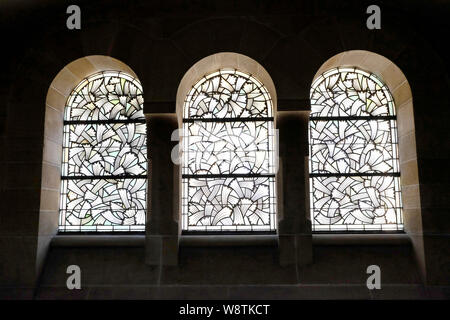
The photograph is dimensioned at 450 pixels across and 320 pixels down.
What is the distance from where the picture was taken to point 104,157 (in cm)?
489

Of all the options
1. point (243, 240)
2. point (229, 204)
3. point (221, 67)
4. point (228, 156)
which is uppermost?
point (221, 67)

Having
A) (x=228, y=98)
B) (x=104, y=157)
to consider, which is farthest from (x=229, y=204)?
(x=104, y=157)

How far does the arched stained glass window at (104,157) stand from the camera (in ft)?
15.7

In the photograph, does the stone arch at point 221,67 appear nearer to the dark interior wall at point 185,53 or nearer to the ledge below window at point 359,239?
the dark interior wall at point 185,53

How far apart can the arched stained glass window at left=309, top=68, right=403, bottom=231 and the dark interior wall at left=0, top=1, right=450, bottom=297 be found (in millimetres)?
399

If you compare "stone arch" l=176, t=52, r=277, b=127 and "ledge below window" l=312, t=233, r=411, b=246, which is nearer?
"ledge below window" l=312, t=233, r=411, b=246

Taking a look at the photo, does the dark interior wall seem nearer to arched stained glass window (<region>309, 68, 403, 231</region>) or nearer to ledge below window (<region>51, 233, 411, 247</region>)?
ledge below window (<region>51, 233, 411, 247</region>)

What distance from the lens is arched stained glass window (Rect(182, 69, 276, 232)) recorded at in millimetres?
4695

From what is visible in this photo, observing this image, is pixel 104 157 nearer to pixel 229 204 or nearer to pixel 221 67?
pixel 229 204

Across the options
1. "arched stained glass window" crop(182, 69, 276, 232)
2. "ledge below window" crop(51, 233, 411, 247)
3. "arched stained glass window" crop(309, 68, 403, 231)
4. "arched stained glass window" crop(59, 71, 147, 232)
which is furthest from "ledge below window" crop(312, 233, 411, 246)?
"arched stained glass window" crop(59, 71, 147, 232)

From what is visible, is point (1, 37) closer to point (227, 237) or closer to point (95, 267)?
point (95, 267)

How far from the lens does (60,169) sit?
487cm

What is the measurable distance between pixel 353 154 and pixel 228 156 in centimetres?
148
